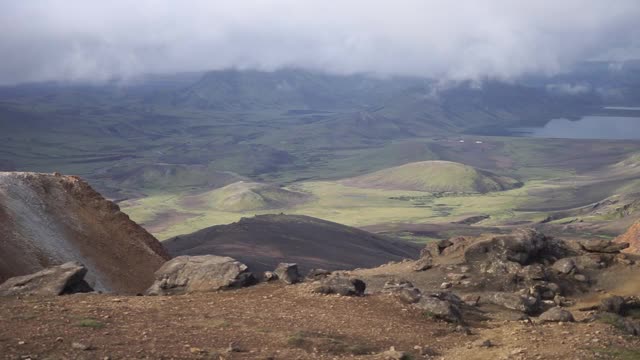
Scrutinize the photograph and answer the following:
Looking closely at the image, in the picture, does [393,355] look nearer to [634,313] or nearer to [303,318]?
[303,318]

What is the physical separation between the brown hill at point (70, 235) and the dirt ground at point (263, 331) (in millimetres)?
10252

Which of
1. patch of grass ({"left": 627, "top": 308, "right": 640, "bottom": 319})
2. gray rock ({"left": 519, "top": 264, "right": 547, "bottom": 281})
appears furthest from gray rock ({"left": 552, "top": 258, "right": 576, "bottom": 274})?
patch of grass ({"left": 627, "top": 308, "right": 640, "bottom": 319})

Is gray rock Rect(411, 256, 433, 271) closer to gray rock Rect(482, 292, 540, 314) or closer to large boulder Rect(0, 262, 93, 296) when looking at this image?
gray rock Rect(482, 292, 540, 314)

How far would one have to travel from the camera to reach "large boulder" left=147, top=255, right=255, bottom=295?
94.9 feet

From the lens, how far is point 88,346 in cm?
1928

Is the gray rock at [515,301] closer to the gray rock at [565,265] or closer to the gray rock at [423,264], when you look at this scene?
the gray rock at [565,265]

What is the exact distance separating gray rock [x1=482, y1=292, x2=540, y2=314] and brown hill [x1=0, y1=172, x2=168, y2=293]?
618 inches

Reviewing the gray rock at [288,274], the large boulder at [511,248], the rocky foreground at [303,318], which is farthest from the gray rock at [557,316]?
the large boulder at [511,248]

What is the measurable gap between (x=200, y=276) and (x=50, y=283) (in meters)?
5.16

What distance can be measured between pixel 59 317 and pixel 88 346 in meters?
3.35

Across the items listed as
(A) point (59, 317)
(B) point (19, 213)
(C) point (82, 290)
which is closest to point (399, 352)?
(A) point (59, 317)

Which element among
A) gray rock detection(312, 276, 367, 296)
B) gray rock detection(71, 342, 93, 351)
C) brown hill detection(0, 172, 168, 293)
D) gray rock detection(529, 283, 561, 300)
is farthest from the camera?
brown hill detection(0, 172, 168, 293)

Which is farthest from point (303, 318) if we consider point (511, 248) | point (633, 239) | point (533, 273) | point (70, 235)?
point (633, 239)

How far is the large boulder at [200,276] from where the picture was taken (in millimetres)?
28922
